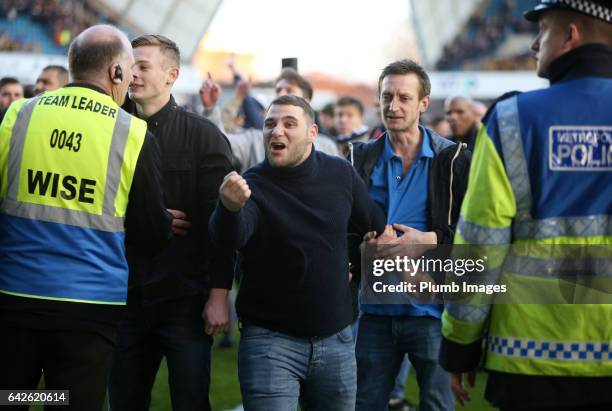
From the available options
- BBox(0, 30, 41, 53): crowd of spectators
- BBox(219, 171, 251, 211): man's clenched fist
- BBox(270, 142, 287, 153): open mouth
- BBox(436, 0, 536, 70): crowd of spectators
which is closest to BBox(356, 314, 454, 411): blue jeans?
BBox(270, 142, 287, 153): open mouth

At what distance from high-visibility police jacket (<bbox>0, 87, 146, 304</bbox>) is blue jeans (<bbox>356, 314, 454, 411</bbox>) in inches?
55.8

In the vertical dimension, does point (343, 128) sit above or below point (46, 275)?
above

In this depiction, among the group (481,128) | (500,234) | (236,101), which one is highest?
(236,101)

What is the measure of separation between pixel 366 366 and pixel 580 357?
166 centimetres

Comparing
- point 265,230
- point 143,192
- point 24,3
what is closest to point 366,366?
point 265,230

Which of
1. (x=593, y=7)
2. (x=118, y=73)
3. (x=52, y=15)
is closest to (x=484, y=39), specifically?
(x=52, y=15)

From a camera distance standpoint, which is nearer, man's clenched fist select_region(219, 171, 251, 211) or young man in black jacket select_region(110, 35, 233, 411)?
man's clenched fist select_region(219, 171, 251, 211)

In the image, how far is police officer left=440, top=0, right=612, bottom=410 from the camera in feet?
Result: 8.30

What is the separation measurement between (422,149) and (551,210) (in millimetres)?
1627

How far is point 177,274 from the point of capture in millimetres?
3818

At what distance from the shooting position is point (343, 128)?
26.7ft

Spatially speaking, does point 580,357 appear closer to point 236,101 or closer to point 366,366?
point 366,366

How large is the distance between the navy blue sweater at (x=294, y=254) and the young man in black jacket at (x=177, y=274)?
0.99 feet

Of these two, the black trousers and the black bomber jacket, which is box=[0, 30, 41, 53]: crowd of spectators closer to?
the black bomber jacket
